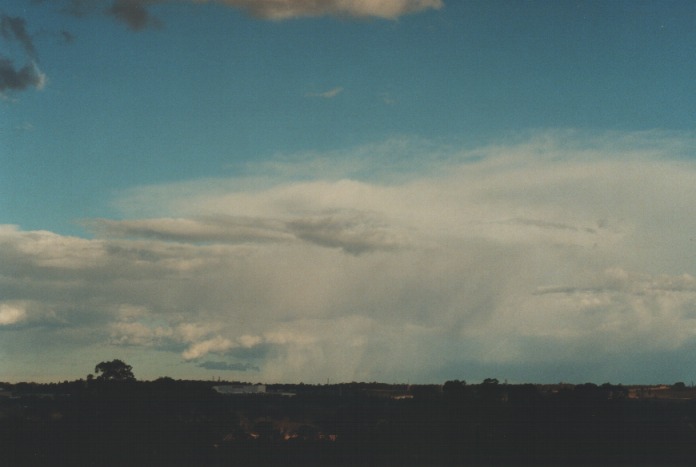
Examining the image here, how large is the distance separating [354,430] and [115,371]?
111 feet

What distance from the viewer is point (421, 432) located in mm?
118250

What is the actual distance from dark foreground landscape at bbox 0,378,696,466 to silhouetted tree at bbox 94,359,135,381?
2.01 m

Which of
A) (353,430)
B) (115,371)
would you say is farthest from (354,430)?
(115,371)

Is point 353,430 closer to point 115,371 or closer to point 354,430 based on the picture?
point 354,430

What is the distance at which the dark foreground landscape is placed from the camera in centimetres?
10294

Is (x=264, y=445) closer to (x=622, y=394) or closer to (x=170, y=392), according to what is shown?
(x=170, y=392)

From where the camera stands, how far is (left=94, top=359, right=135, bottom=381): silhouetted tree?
123m

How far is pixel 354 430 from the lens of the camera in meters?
121

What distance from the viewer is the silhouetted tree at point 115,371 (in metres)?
123

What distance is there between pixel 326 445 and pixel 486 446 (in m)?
20.4

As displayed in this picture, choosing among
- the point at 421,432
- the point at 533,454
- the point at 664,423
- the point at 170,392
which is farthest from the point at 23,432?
the point at 664,423

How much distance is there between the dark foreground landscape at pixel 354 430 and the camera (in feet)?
338

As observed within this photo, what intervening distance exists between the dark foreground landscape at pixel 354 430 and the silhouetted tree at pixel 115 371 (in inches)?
78.9

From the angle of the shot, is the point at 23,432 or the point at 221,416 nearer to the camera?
the point at 23,432
